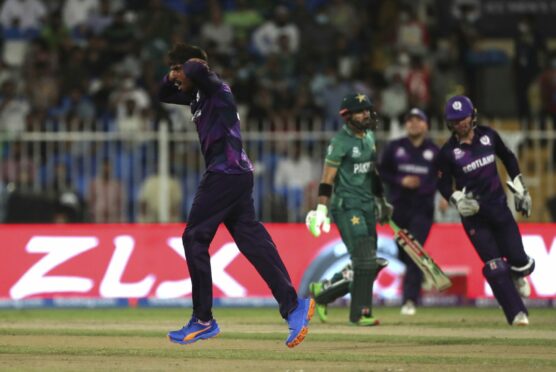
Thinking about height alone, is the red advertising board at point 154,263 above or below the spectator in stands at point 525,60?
below

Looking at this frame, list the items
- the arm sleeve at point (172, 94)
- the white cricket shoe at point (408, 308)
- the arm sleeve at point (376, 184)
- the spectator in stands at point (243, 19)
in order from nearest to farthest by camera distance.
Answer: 1. the arm sleeve at point (172, 94)
2. the arm sleeve at point (376, 184)
3. the white cricket shoe at point (408, 308)
4. the spectator in stands at point (243, 19)

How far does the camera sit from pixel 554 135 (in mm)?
20656

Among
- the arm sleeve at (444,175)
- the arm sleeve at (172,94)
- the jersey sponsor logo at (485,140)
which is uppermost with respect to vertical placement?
the arm sleeve at (172,94)

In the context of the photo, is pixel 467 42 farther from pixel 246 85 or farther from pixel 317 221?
pixel 317 221

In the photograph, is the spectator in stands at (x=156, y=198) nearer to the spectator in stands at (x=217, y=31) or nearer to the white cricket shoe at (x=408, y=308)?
the spectator in stands at (x=217, y=31)

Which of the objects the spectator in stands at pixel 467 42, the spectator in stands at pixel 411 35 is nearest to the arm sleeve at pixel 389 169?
the spectator in stands at pixel 467 42

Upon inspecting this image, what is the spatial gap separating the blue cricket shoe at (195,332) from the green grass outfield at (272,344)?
12 centimetres

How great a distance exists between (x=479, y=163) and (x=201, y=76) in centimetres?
397

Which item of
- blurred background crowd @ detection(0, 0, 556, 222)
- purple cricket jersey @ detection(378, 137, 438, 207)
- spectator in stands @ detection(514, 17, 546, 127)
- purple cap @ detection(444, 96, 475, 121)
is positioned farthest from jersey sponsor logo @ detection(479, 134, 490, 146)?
spectator in stands @ detection(514, 17, 546, 127)

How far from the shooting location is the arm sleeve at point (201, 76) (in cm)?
1164

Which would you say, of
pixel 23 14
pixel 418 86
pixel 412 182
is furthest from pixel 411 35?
pixel 412 182

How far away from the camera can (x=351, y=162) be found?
15.0 m

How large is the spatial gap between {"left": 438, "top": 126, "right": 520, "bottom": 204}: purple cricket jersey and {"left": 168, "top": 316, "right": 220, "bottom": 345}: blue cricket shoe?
3.65 m

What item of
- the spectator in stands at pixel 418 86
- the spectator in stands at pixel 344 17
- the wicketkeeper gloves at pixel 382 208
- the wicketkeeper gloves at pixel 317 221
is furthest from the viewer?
the spectator in stands at pixel 344 17
